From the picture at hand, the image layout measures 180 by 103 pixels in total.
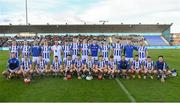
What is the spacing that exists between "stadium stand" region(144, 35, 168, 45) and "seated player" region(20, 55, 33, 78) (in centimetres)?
5018

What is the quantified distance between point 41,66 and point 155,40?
5223cm

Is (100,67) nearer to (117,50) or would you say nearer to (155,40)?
(117,50)

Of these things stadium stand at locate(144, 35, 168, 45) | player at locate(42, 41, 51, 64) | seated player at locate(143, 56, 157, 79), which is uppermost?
stadium stand at locate(144, 35, 168, 45)

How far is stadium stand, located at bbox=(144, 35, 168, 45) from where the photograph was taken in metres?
65.8

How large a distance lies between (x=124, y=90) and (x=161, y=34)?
58351 mm

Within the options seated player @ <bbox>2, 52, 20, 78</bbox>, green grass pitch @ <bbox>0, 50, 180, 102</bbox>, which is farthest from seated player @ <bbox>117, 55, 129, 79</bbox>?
seated player @ <bbox>2, 52, 20, 78</bbox>

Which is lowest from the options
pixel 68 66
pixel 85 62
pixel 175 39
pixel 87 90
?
pixel 87 90

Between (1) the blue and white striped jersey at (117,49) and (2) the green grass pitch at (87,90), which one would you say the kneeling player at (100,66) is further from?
(1) the blue and white striped jersey at (117,49)

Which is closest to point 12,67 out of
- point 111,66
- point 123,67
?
point 111,66

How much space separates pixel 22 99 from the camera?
11.4 metres

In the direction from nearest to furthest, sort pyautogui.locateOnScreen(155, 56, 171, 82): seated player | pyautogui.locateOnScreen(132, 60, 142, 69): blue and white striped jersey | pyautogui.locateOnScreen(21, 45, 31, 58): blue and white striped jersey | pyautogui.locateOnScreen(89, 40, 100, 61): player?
pyautogui.locateOnScreen(155, 56, 171, 82): seated player < pyautogui.locateOnScreen(132, 60, 142, 69): blue and white striped jersey < pyautogui.locateOnScreen(89, 40, 100, 61): player < pyautogui.locateOnScreen(21, 45, 31, 58): blue and white striped jersey

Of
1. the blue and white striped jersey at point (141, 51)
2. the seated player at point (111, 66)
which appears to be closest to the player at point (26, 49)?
the seated player at point (111, 66)

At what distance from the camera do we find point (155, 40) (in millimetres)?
67562

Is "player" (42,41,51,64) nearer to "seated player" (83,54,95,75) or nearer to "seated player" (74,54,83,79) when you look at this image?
"seated player" (74,54,83,79)
